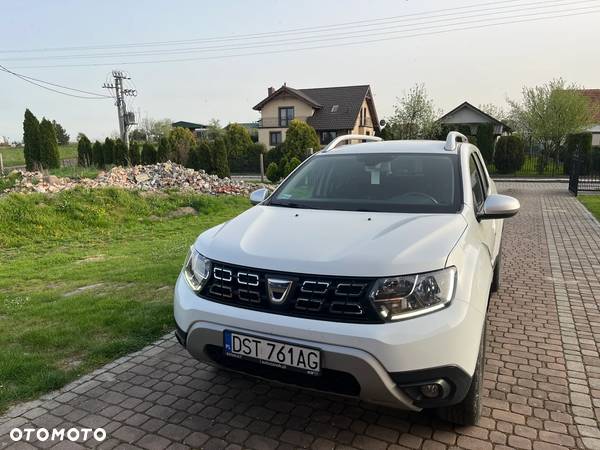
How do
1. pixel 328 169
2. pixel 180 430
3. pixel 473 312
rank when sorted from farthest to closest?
pixel 328 169
pixel 180 430
pixel 473 312

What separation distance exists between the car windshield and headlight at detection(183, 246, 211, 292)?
0.92 meters

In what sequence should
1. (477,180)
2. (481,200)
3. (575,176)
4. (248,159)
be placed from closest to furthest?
(481,200) → (477,180) → (575,176) → (248,159)

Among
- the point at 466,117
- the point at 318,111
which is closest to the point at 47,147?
the point at 318,111

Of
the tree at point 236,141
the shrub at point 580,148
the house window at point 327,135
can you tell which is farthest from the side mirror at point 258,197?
the house window at point 327,135

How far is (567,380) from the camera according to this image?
11.3 ft

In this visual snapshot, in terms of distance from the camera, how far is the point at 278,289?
8.32 ft

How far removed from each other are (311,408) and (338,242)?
1188mm

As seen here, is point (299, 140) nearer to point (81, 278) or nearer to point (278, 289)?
point (81, 278)

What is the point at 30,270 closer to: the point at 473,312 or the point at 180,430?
the point at 180,430

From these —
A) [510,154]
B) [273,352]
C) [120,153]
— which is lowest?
[273,352]

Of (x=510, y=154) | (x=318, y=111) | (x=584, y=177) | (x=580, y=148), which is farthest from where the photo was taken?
(x=318, y=111)

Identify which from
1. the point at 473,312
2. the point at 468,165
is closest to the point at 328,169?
the point at 468,165

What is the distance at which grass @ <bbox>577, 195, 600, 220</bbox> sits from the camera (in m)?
12.4

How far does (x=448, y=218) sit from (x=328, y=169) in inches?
54.6
